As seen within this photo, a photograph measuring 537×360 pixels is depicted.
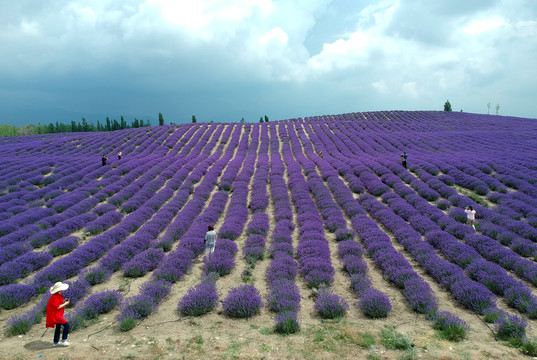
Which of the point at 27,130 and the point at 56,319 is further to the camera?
the point at 27,130

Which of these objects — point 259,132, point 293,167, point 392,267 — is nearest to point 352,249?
point 392,267

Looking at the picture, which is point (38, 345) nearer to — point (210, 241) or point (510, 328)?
point (210, 241)

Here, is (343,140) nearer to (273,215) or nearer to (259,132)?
(259,132)

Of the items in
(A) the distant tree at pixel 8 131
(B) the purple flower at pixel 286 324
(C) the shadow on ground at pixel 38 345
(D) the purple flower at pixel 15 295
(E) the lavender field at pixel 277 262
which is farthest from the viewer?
(A) the distant tree at pixel 8 131

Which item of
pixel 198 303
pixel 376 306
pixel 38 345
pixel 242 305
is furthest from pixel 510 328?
pixel 38 345

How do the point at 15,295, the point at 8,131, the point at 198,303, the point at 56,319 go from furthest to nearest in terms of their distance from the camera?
the point at 8,131
the point at 15,295
the point at 198,303
the point at 56,319

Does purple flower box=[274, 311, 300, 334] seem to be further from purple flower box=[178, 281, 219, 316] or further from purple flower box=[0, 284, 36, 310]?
purple flower box=[0, 284, 36, 310]

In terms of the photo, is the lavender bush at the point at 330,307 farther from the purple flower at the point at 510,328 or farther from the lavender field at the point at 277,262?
the purple flower at the point at 510,328

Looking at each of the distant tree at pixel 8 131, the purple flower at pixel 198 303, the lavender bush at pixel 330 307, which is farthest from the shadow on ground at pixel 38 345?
the distant tree at pixel 8 131

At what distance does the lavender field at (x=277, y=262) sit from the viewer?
5.40 m

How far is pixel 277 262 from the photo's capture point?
8547 millimetres

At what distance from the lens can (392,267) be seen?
27.0ft

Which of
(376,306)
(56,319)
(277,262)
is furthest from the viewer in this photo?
(277,262)

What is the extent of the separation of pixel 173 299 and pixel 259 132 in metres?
38.9
